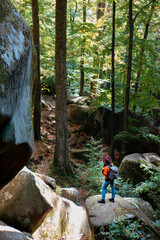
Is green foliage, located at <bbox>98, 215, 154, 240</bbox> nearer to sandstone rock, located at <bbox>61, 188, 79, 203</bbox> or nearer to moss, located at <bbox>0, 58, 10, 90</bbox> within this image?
sandstone rock, located at <bbox>61, 188, 79, 203</bbox>

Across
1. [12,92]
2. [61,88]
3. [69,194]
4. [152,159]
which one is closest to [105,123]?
[152,159]

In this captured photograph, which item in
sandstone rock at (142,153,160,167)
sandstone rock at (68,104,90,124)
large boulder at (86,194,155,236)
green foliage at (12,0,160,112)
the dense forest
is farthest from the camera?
sandstone rock at (68,104,90,124)

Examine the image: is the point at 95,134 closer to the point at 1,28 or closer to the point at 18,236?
the point at 18,236

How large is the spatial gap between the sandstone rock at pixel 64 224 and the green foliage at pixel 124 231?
535mm

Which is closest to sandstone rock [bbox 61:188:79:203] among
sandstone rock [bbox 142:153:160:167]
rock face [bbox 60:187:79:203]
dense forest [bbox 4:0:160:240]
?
rock face [bbox 60:187:79:203]

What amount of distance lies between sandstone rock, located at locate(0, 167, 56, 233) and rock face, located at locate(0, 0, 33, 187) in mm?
2029

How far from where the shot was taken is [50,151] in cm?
1065

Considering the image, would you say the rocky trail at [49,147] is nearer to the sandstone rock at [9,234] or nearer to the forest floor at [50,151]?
the forest floor at [50,151]

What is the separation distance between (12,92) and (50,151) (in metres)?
9.00

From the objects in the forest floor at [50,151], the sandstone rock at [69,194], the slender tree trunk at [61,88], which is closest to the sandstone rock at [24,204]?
the sandstone rock at [69,194]

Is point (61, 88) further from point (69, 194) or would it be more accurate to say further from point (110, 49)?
point (110, 49)

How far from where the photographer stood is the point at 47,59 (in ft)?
43.5

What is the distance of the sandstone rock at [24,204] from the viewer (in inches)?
164

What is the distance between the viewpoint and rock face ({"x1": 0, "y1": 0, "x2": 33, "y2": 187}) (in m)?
1.81
